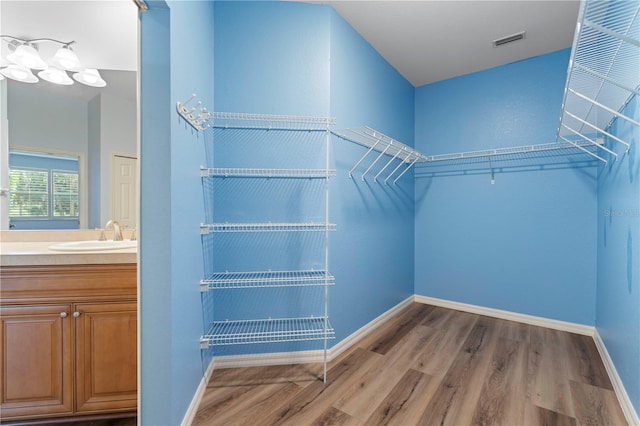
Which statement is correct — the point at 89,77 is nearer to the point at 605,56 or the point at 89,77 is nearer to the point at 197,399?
the point at 197,399

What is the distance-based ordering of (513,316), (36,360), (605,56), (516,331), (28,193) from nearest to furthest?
(605,56), (36,360), (28,193), (516,331), (513,316)

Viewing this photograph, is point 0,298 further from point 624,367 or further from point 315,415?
point 624,367

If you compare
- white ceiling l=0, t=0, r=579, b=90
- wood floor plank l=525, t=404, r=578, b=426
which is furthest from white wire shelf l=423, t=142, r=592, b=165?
wood floor plank l=525, t=404, r=578, b=426

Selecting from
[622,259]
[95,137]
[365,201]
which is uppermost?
[95,137]

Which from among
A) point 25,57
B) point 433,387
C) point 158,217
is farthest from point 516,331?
point 25,57

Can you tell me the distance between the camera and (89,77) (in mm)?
1729

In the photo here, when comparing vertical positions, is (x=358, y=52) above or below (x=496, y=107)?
above

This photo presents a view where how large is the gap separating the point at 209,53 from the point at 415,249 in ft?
9.02

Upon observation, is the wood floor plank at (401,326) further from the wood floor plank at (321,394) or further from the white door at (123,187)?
the white door at (123,187)

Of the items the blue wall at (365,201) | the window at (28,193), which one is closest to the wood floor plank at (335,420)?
the blue wall at (365,201)

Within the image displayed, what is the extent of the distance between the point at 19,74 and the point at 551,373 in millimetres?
3903

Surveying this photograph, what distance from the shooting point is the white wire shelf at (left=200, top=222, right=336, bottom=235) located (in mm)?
1687

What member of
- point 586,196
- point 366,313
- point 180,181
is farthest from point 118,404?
point 586,196

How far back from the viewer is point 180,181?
1.27 metres
